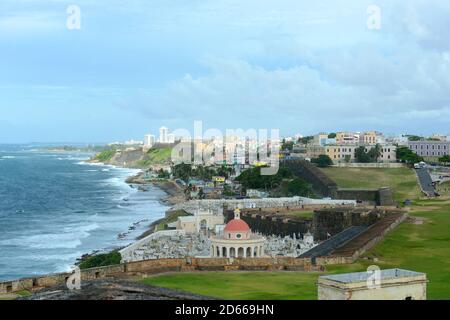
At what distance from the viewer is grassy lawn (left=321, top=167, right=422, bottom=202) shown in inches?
2923

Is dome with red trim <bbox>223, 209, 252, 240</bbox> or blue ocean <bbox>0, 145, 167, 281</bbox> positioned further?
blue ocean <bbox>0, 145, 167, 281</bbox>

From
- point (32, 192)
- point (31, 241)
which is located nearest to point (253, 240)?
point (31, 241)

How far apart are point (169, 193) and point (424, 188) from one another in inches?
1977

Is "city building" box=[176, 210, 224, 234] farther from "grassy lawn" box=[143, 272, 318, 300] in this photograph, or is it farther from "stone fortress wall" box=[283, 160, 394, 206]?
"grassy lawn" box=[143, 272, 318, 300]

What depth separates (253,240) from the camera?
120ft

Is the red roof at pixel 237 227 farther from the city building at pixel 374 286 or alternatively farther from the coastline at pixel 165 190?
the coastline at pixel 165 190

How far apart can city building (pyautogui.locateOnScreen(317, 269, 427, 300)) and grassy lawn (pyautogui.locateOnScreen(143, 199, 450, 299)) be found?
5.27m

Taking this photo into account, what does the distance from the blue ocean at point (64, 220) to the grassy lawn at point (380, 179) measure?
→ 73.1ft

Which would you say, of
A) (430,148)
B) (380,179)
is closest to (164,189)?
(430,148)

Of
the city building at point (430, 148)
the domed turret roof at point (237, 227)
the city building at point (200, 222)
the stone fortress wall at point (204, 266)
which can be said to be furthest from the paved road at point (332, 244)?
the city building at point (430, 148)

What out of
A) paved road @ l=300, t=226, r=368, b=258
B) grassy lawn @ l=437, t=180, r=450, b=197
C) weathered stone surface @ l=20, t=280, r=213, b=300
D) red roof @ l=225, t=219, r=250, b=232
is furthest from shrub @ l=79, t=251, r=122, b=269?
grassy lawn @ l=437, t=180, r=450, b=197

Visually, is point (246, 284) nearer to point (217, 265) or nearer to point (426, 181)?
point (217, 265)

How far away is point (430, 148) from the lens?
118875 mm
